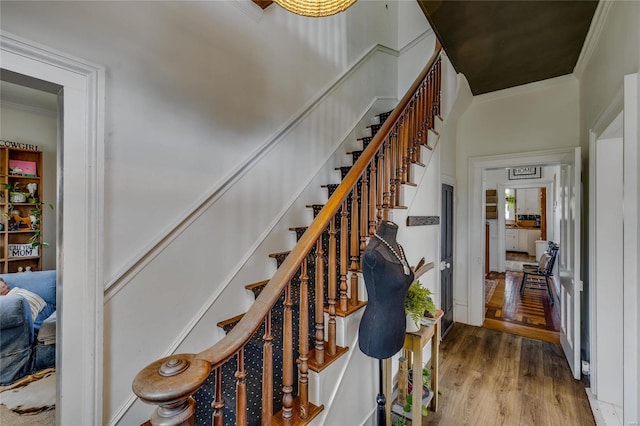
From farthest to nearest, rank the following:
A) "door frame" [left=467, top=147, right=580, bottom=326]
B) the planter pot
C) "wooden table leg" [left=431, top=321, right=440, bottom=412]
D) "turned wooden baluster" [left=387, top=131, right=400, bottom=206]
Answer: "door frame" [left=467, top=147, right=580, bottom=326]
"wooden table leg" [left=431, top=321, right=440, bottom=412]
"turned wooden baluster" [left=387, top=131, right=400, bottom=206]
the planter pot

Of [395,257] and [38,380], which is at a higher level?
[395,257]

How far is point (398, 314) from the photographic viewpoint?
4.53 ft

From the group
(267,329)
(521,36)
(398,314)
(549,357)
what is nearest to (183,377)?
(267,329)

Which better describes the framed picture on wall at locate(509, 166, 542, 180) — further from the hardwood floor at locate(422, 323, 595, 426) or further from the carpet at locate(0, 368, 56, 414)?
the carpet at locate(0, 368, 56, 414)

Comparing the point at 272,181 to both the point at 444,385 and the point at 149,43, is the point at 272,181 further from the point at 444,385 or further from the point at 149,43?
the point at 444,385

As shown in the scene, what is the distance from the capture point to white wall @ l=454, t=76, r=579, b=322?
3.13 metres

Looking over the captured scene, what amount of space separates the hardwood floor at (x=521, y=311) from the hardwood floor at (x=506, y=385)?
0.31 metres

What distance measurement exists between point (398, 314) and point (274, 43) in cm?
240

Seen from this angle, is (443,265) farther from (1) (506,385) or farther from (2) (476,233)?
(1) (506,385)

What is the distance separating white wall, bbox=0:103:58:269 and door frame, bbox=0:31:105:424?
10.8 feet

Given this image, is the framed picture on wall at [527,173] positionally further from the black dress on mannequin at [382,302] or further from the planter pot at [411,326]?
the black dress on mannequin at [382,302]

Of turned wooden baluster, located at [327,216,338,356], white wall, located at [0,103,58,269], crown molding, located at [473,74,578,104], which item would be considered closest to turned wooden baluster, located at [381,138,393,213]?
turned wooden baluster, located at [327,216,338,356]

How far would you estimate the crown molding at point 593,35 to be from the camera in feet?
6.40

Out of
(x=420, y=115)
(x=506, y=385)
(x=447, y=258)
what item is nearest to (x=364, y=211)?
(x=420, y=115)
